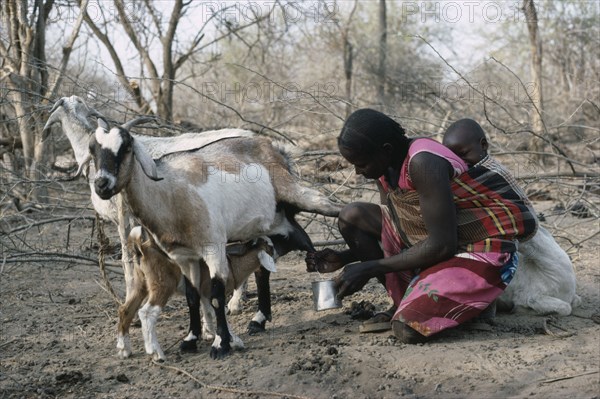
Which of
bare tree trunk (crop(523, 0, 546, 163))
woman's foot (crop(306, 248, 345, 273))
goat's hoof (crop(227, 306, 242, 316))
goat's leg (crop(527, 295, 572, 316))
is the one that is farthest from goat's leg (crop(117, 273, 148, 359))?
bare tree trunk (crop(523, 0, 546, 163))

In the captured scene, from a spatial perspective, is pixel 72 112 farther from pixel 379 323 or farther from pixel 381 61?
pixel 381 61

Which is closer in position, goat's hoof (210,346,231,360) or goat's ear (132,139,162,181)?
goat's ear (132,139,162,181)

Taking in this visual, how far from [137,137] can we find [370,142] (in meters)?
1.82

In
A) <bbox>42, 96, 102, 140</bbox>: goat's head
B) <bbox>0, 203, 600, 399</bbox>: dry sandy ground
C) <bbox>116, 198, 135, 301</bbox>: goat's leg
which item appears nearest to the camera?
<bbox>0, 203, 600, 399</bbox>: dry sandy ground

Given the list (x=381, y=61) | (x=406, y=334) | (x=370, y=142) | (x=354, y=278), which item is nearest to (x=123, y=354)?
(x=354, y=278)

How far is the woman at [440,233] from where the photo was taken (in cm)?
351

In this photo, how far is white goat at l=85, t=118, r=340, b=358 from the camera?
145 inches

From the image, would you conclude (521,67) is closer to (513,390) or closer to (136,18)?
(136,18)

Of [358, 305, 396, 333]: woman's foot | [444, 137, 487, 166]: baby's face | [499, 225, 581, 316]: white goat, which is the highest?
[444, 137, 487, 166]: baby's face

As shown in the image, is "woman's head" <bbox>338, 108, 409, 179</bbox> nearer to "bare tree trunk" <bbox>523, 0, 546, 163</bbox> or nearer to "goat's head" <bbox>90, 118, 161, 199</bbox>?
"goat's head" <bbox>90, 118, 161, 199</bbox>

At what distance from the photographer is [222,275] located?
3930mm

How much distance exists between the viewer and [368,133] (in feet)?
11.5

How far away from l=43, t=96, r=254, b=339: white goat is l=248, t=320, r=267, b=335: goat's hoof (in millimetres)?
566

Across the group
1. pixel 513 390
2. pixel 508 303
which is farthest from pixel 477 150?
pixel 513 390
